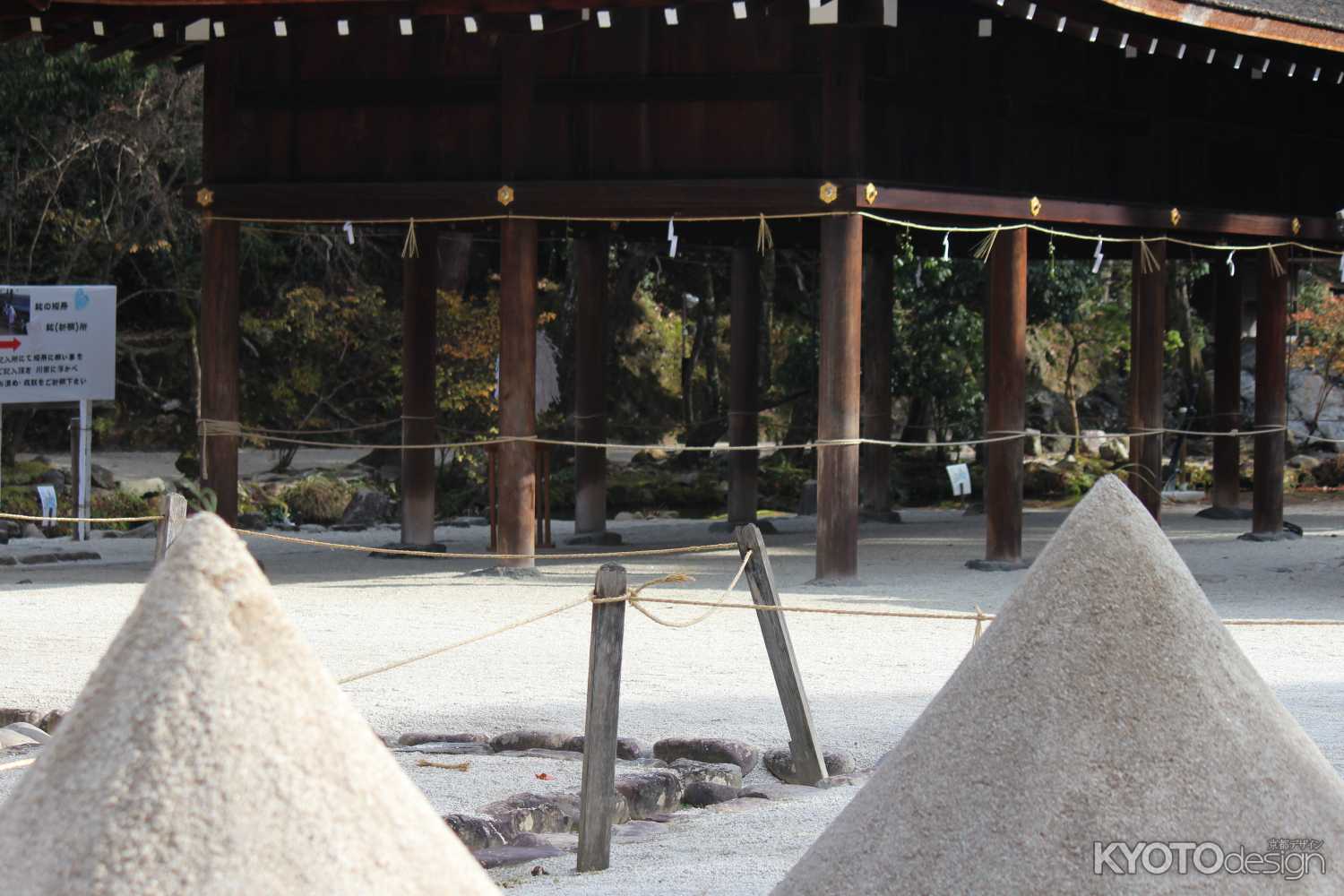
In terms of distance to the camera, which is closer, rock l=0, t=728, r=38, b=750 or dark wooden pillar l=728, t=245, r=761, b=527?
rock l=0, t=728, r=38, b=750

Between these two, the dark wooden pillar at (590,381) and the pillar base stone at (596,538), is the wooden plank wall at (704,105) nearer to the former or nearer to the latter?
the dark wooden pillar at (590,381)

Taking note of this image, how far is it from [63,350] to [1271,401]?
38.7 feet

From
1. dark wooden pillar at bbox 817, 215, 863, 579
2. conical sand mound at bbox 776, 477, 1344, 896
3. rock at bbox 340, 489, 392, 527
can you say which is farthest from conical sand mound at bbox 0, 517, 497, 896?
rock at bbox 340, 489, 392, 527

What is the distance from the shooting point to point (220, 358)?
42.7 feet

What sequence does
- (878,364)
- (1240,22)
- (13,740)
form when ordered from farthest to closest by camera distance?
(878,364)
(1240,22)
(13,740)

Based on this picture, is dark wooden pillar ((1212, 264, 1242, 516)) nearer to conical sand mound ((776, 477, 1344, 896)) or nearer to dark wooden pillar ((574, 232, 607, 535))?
dark wooden pillar ((574, 232, 607, 535))

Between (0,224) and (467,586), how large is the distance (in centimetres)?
1008

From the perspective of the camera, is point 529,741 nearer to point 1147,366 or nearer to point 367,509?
point 1147,366

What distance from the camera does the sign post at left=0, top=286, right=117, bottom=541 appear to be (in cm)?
1502

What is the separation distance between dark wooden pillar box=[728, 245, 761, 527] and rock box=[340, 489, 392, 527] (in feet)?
14.2

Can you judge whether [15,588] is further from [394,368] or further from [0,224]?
[394,368]

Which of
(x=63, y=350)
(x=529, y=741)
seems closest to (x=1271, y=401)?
(x=529, y=741)

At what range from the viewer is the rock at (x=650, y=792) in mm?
6133

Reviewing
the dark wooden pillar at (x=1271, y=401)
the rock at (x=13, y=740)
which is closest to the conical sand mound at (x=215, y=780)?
the rock at (x=13, y=740)
